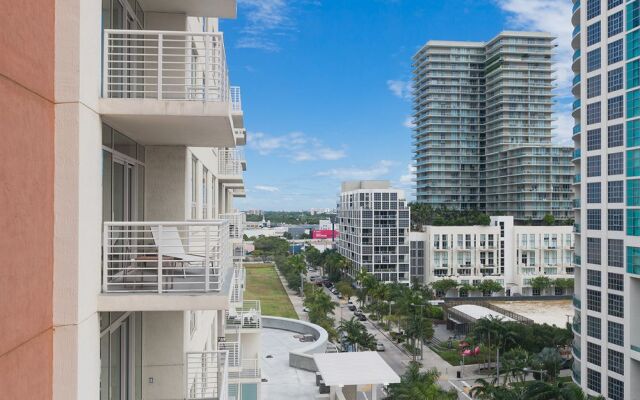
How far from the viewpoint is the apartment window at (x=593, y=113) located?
38.4 metres

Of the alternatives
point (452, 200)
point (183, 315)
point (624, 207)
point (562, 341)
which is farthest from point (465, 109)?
point (183, 315)

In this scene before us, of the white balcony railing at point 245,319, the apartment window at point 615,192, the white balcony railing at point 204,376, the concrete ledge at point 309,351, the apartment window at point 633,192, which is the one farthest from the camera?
the apartment window at point 615,192


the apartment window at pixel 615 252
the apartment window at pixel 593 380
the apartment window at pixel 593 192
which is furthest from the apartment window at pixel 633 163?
the apartment window at pixel 593 380

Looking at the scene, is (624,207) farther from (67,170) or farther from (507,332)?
(67,170)

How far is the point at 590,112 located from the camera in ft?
129

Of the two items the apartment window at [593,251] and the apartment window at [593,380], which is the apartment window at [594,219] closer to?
the apartment window at [593,251]

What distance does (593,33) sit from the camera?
38.9 metres

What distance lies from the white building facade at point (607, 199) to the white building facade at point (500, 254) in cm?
4994

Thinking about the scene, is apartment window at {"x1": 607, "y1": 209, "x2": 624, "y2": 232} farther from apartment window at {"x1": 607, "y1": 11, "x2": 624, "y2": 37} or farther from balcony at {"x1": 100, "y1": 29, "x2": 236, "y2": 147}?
balcony at {"x1": 100, "y1": 29, "x2": 236, "y2": 147}

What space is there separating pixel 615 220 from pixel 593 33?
47.2ft

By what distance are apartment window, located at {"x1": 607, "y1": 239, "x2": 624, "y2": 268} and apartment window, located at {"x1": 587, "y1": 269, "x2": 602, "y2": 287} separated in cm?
167

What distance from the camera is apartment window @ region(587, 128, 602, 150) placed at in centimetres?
3844

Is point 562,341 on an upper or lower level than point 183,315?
lower

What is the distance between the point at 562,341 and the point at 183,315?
52005mm
